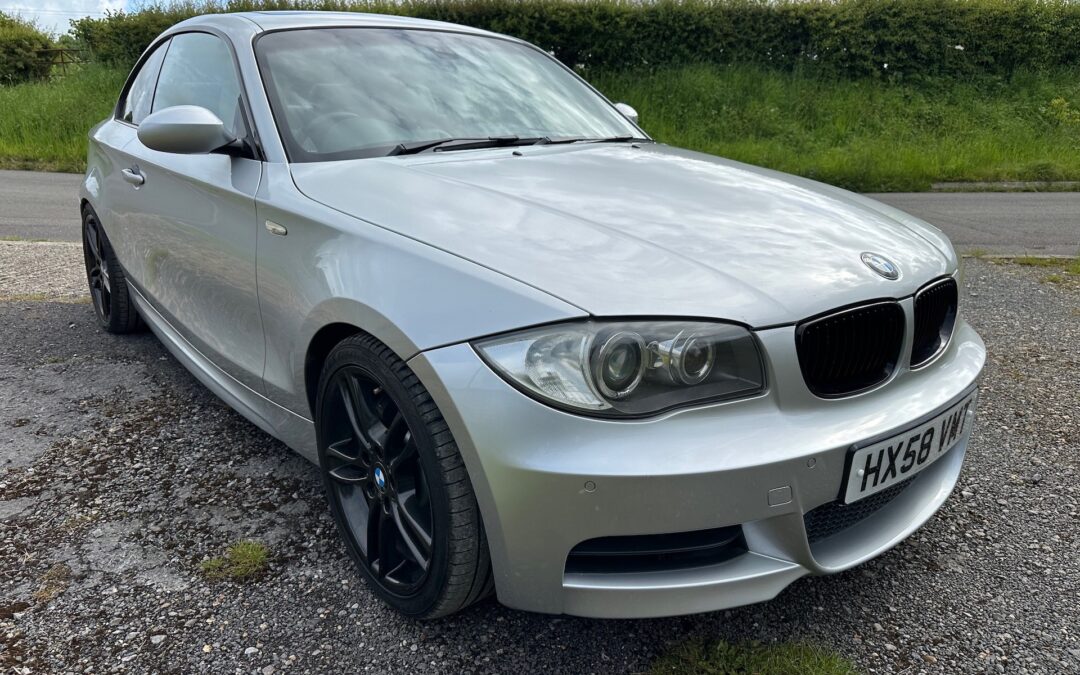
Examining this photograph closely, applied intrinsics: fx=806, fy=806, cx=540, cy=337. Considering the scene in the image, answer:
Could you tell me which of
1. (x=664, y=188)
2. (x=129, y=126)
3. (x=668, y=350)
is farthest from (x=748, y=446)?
(x=129, y=126)

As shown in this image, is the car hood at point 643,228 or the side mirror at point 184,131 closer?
the car hood at point 643,228

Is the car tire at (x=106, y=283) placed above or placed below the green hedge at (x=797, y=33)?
below

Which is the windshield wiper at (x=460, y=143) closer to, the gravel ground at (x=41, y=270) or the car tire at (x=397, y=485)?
the car tire at (x=397, y=485)

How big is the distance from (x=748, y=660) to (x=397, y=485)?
941 mm

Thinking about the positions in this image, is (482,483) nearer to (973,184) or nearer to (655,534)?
(655,534)

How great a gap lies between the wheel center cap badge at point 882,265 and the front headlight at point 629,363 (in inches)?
19.2

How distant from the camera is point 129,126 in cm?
383

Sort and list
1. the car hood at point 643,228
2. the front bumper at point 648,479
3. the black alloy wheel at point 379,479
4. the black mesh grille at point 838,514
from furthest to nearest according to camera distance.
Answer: the black alloy wheel at point 379,479, the black mesh grille at point 838,514, the car hood at point 643,228, the front bumper at point 648,479

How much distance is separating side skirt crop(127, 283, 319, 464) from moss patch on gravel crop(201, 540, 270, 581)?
0.99 ft

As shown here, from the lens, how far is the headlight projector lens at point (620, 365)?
1640 mm

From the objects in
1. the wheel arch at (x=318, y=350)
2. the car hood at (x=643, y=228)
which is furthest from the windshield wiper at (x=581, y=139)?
the wheel arch at (x=318, y=350)

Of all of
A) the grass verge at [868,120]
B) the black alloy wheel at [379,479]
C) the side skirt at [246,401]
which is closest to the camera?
the black alloy wheel at [379,479]

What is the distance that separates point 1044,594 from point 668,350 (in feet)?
4.57

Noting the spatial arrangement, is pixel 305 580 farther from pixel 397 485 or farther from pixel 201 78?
pixel 201 78
